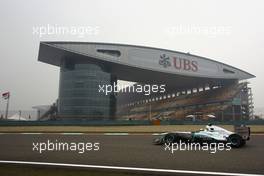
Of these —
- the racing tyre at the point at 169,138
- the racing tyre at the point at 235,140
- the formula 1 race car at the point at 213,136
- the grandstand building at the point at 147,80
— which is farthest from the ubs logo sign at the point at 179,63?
the racing tyre at the point at 235,140

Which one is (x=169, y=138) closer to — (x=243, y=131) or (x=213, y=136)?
(x=213, y=136)

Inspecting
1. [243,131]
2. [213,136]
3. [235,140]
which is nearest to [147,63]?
[243,131]

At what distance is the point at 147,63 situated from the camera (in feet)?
238

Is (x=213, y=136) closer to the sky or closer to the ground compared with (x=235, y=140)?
closer to the sky

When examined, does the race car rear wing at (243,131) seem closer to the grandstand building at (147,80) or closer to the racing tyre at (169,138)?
the racing tyre at (169,138)

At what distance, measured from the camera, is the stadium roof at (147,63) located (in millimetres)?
66562

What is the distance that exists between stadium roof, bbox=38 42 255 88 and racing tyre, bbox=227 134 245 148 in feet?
189

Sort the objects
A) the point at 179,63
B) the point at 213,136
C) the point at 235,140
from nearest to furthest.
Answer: the point at 235,140
the point at 213,136
the point at 179,63

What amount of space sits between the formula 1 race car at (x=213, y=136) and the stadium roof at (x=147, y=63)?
2206 inches

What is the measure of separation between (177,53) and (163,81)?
382 inches

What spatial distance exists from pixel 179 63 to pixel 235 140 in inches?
2681

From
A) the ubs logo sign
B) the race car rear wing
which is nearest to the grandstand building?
the ubs logo sign

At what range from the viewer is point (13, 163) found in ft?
22.7

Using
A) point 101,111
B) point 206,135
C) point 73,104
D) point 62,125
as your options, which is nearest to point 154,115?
point 101,111
